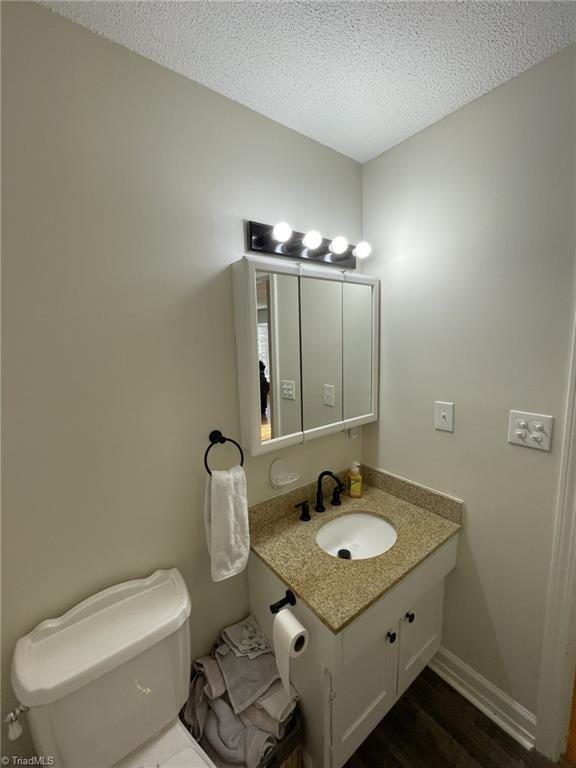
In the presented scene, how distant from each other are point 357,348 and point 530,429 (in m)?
0.76

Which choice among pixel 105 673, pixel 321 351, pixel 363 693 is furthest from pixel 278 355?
pixel 363 693

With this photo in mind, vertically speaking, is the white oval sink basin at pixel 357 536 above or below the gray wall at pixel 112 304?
below

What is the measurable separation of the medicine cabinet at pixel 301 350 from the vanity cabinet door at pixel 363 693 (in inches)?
31.4

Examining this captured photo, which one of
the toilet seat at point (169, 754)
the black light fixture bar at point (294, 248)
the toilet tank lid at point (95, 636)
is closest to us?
the toilet tank lid at point (95, 636)

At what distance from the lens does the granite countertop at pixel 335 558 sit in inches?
39.8

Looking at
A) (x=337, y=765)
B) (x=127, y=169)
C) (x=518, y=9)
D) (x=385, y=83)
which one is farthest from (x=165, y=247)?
(x=337, y=765)

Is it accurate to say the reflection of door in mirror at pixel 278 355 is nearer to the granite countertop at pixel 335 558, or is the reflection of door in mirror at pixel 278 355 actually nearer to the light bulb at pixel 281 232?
the light bulb at pixel 281 232

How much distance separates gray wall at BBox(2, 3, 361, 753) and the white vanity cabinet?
382 millimetres

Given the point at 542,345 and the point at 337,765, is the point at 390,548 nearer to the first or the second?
the point at 337,765

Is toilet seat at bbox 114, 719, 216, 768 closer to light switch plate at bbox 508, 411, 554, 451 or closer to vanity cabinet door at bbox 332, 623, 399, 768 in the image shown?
vanity cabinet door at bbox 332, 623, 399, 768

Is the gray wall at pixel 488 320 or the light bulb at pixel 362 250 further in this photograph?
the light bulb at pixel 362 250

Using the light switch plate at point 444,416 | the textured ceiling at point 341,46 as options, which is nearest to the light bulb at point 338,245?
the textured ceiling at point 341,46

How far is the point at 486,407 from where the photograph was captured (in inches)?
49.1

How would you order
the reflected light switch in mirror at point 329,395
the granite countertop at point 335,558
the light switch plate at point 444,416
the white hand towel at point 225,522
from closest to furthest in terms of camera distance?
the granite countertop at point 335,558, the white hand towel at point 225,522, the light switch plate at point 444,416, the reflected light switch in mirror at point 329,395
